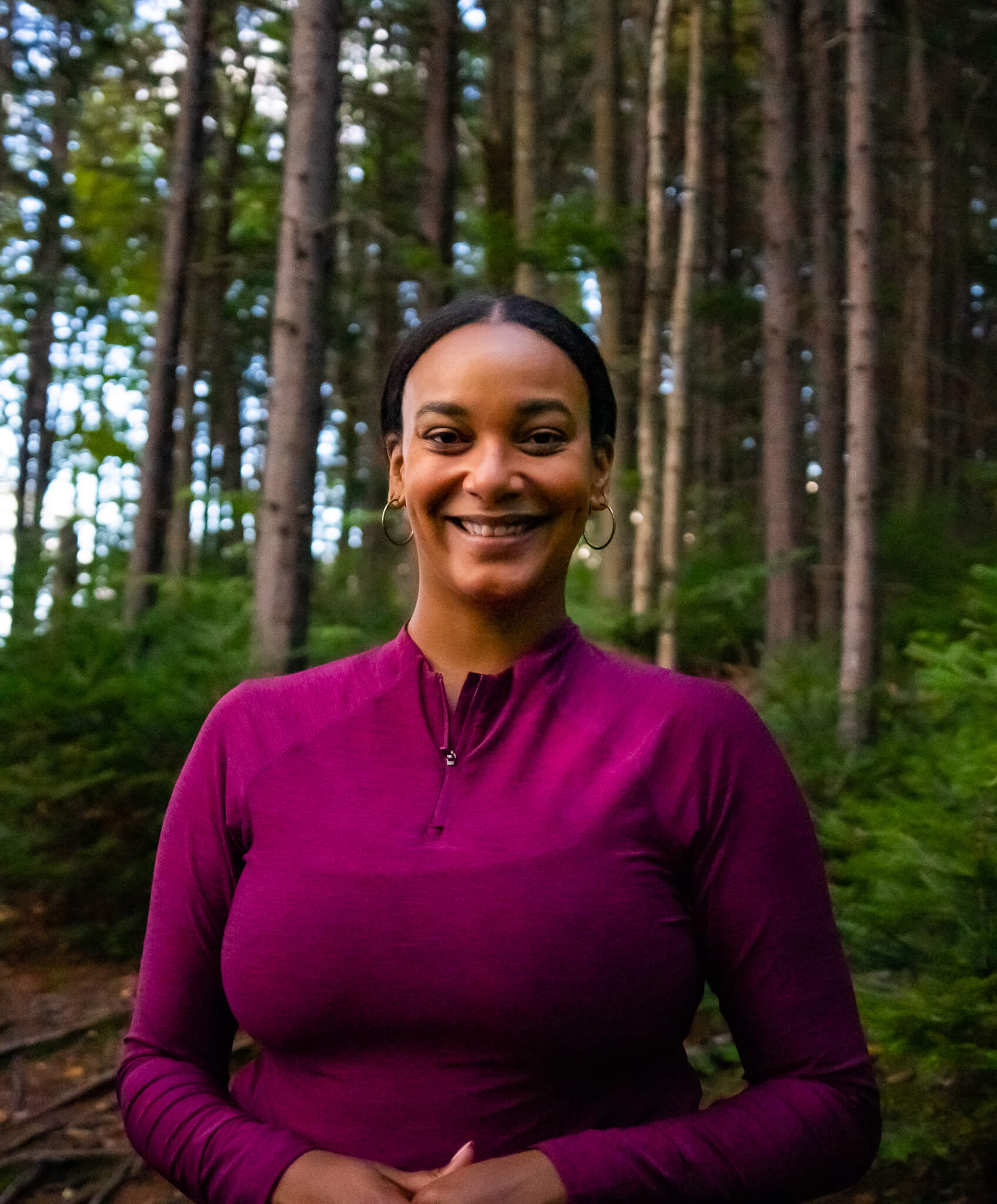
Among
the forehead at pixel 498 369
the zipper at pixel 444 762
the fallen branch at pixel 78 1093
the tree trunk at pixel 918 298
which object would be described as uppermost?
the tree trunk at pixel 918 298

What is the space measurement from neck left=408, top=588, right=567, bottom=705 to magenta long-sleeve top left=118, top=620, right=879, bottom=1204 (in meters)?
0.11

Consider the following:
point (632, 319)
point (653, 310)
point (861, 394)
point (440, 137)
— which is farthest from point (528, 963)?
point (632, 319)

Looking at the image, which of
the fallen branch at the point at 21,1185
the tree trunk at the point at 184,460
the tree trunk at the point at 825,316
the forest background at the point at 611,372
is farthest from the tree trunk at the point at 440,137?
the fallen branch at the point at 21,1185

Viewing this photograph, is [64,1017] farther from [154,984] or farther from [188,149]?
[188,149]

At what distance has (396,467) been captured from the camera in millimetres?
2066

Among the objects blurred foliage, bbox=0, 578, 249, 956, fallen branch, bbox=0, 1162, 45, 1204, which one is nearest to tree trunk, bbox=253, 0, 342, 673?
blurred foliage, bbox=0, 578, 249, 956

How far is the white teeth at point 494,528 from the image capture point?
1.85m

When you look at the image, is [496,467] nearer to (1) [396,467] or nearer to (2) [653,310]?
(1) [396,467]

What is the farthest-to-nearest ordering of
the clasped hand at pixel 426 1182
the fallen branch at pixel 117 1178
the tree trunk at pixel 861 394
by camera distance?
1. the tree trunk at pixel 861 394
2. the fallen branch at pixel 117 1178
3. the clasped hand at pixel 426 1182

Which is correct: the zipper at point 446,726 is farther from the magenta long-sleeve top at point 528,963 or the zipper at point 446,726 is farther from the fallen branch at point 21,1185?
the fallen branch at point 21,1185

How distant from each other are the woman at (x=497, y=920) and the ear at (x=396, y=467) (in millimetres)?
130

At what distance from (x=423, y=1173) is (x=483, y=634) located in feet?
2.55

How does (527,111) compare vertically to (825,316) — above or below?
above

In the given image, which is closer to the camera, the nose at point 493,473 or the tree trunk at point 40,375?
the nose at point 493,473
